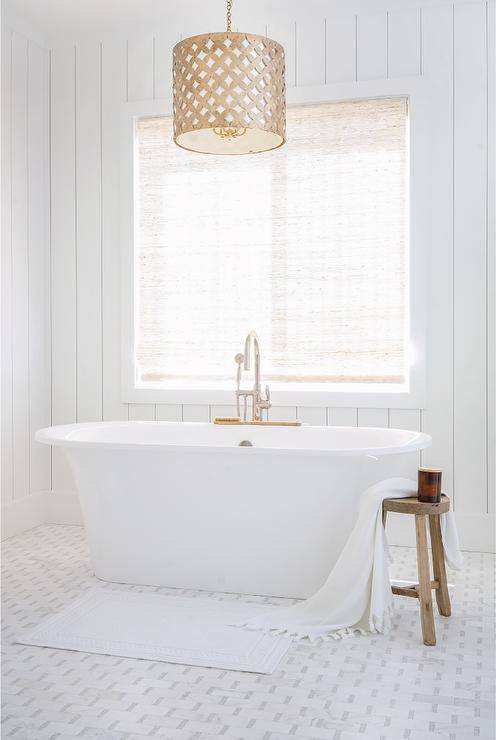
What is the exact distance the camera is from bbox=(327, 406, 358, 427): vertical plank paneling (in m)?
4.16

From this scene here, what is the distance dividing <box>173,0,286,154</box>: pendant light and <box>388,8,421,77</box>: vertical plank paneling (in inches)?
51.9

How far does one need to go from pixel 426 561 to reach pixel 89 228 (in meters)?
2.84

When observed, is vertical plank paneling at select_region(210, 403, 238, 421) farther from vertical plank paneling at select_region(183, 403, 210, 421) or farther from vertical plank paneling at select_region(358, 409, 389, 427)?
vertical plank paneling at select_region(358, 409, 389, 427)

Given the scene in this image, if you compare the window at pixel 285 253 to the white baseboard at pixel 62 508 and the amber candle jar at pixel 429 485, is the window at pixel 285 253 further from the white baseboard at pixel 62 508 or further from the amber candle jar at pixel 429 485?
the amber candle jar at pixel 429 485

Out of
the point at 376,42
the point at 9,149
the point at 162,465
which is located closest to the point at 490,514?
the point at 162,465

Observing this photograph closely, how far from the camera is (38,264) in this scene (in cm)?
455

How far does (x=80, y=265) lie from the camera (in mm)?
4578

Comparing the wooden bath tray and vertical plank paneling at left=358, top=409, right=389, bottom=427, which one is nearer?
the wooden bath tray

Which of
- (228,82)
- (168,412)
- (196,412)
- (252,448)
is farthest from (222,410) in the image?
(228,82)

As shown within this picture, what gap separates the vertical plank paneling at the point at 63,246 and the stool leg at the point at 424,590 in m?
2.49

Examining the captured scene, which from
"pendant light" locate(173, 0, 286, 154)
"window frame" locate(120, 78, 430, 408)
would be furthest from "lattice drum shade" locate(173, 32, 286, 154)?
"window frame" locate(120, 78, 430, 408)

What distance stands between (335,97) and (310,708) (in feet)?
10.2

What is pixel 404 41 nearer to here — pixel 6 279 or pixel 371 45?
pixel 371 45

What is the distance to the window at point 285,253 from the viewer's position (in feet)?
13.6
